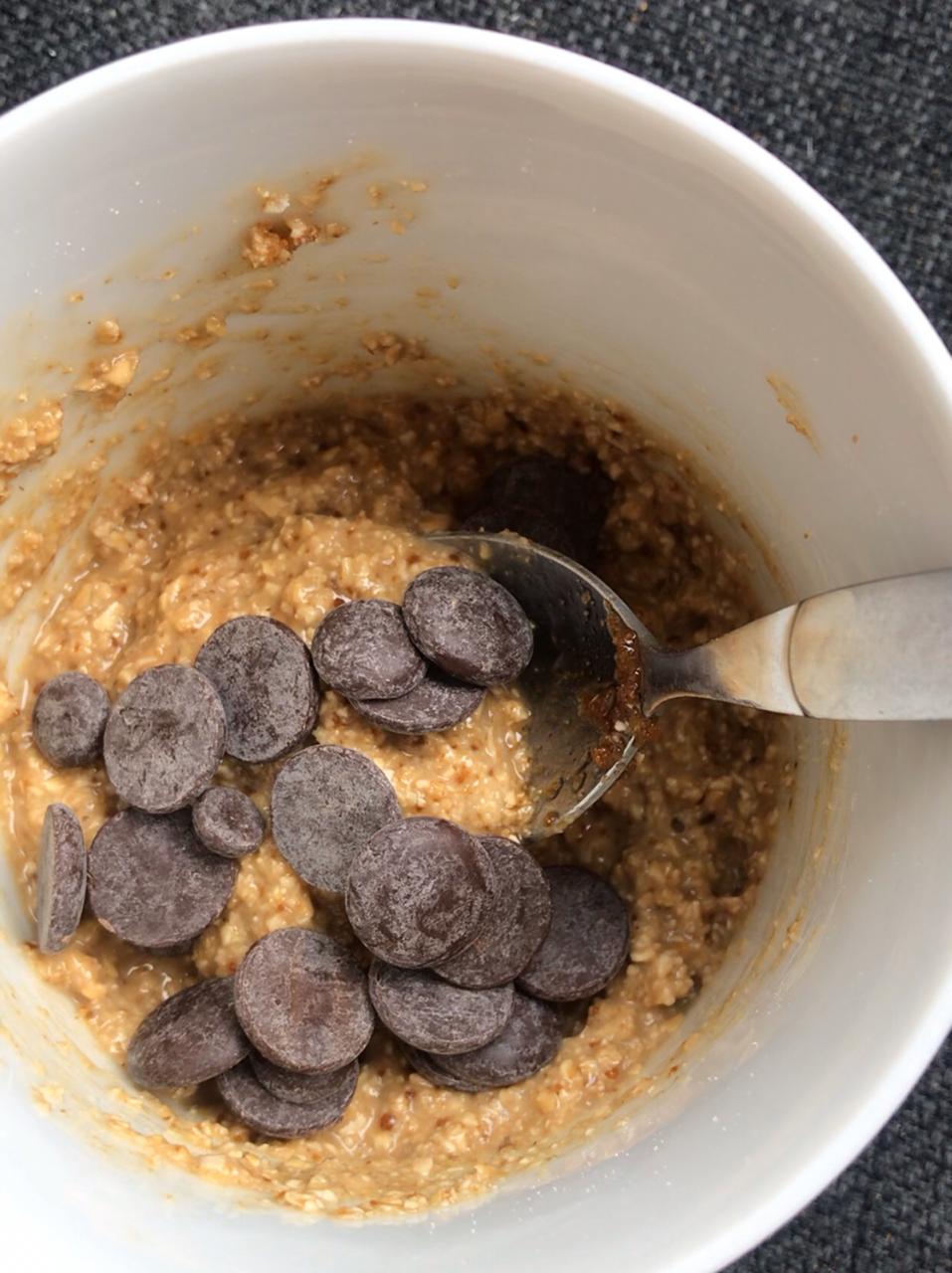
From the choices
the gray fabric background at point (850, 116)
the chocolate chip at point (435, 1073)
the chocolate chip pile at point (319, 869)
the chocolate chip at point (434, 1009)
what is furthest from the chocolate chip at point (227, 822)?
the gray fabric background at point (850, 116)

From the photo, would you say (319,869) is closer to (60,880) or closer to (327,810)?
(327,810)

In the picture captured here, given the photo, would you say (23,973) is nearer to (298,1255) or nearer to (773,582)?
(298,1255)

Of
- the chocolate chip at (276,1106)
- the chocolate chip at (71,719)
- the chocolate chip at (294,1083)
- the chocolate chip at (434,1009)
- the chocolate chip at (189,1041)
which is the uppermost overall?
the chocolate chip at (71,719)

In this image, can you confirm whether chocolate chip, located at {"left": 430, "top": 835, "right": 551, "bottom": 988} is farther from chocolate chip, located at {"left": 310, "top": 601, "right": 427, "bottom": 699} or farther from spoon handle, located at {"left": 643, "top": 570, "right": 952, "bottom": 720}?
spoon handle, located at {"left": 643, "top": 570, "right": 952, "bottom": 720}

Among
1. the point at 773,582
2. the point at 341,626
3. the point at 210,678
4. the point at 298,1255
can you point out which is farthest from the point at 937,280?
the point at 298,1255

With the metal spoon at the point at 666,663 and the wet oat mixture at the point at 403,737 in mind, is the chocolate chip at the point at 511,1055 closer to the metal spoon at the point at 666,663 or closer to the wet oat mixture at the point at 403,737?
the wet oat mixture at the point at 403,737

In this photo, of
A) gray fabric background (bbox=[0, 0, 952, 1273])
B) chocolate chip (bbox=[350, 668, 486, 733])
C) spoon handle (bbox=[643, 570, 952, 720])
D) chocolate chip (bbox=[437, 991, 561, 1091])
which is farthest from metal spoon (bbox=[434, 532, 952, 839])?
gray fabric background (bbox=[0, 0, 952, 1273])

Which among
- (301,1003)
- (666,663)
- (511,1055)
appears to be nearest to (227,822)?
(301,1003)
